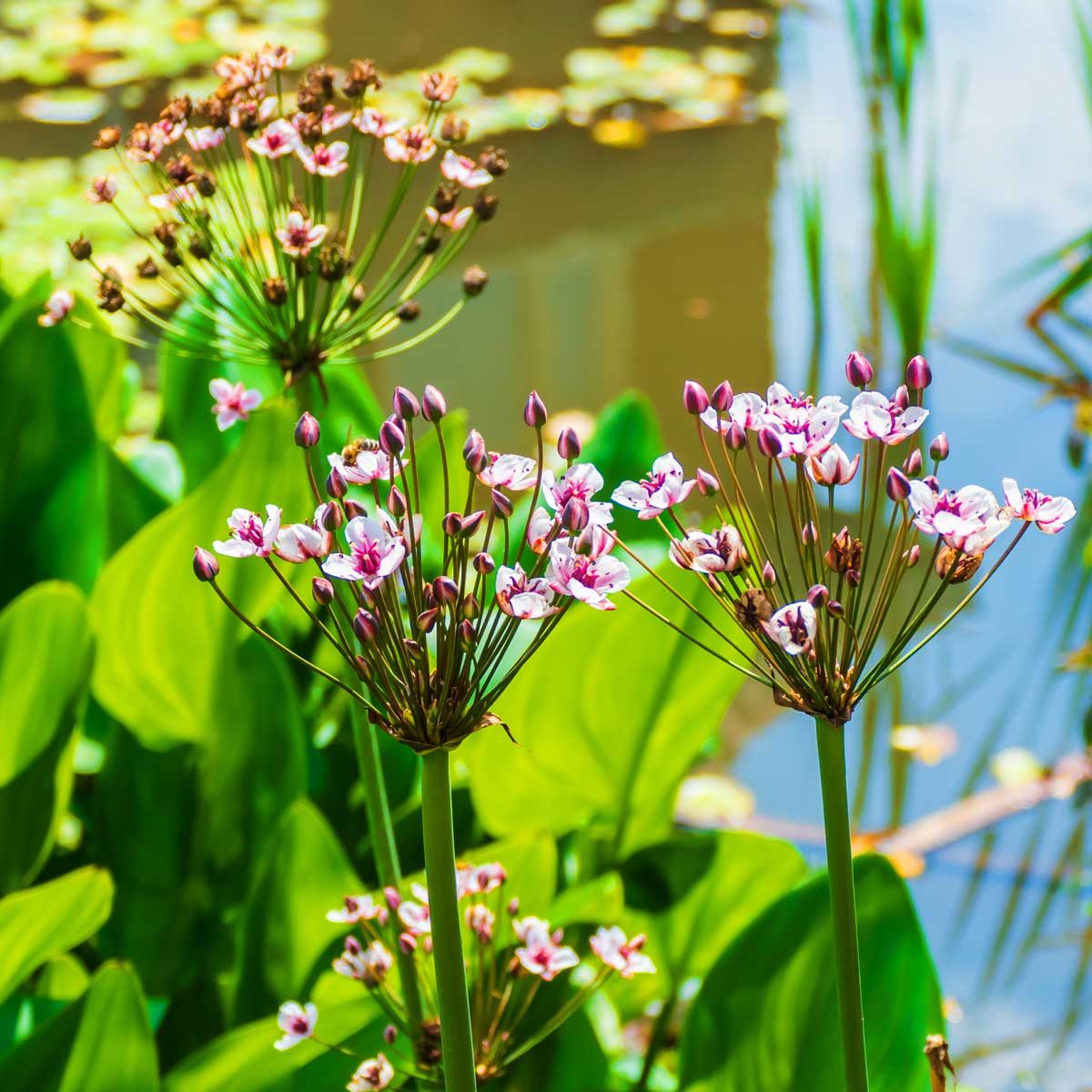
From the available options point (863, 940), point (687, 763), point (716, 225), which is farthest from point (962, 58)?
point (863, 940)

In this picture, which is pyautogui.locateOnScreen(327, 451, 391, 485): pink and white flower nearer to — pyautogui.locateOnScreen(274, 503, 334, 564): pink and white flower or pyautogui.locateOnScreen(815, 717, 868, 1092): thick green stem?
pyautogui.locateOnScreen(274, 503, 334, 564): pink and white flower

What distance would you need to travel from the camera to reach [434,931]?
66cm

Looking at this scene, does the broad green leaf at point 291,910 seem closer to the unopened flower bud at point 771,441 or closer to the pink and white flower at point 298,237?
the pink and white flower at point 298,237

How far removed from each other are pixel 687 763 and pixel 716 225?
288cm

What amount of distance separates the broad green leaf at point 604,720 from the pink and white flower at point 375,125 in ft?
1.27

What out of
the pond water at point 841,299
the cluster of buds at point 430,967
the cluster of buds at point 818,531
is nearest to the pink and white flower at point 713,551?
the cluster of buds at point 818,531

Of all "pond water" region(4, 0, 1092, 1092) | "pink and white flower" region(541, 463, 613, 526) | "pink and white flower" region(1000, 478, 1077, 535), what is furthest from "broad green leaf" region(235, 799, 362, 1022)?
"pond water" region(4, 0, 1092, 1092)

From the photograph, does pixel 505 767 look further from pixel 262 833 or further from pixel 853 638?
pixel 853 638

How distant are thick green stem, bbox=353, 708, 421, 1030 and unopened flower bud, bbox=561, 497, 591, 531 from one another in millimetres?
330

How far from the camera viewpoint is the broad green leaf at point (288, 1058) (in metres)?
0.94

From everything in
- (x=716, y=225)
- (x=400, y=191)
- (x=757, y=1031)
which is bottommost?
(x=757, y=1031)

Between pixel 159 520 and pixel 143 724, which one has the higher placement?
pixel 159 520

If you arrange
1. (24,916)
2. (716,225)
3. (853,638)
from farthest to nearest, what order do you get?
(716,225) < (24,916) < (853,638)

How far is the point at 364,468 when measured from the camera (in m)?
0.66
